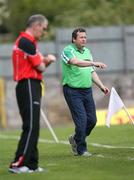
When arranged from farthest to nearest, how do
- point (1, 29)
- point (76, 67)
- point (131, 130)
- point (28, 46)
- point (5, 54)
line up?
1. point (1, 29)
2. point (5, 54)
3. point (131, 130)
4. point (76, 67)
5. point (28, 46)

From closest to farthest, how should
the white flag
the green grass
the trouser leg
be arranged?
the green grass < the trouser leg < the white flag

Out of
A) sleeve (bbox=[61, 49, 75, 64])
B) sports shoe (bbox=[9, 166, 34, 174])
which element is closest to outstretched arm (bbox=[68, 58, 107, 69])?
sleeve (bbox=[61, 49, 75, 64])

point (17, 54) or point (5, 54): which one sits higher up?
point (17, 54)

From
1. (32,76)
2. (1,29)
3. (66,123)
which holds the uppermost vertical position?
(32,76)

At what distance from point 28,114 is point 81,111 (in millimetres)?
2791

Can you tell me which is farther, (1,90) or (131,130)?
(1,90)

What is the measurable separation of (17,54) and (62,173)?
1.71 metres

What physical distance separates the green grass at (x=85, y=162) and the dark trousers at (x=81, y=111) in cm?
35

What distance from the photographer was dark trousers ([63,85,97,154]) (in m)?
13.9

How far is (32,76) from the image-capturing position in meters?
11.2

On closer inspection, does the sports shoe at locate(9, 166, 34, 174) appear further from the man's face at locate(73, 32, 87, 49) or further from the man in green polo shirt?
the man's face at locate(73, 32, 87, 49)

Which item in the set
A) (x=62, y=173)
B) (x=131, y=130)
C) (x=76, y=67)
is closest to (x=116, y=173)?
(x=62, y=173)

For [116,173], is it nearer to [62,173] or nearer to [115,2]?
[62,173]

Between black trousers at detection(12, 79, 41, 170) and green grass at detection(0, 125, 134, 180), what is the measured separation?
0.31 meters
